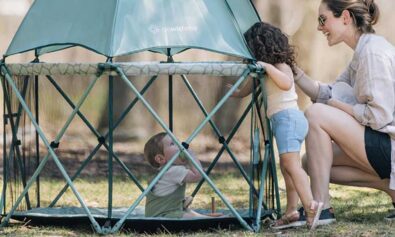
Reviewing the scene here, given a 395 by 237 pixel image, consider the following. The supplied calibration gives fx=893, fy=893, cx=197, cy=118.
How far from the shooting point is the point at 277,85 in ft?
15.2

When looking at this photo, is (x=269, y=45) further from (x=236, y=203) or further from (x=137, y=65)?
(x=236, y=203)

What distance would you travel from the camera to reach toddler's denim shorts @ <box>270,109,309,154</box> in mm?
4621

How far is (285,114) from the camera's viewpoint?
4.66 m

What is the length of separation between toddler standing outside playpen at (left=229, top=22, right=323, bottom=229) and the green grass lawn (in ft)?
0.44

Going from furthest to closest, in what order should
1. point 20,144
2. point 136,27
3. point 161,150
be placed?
point 20,144 < point 161,150 < point 136,27

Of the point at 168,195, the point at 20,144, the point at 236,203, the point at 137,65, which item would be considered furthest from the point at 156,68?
the point at 236,203

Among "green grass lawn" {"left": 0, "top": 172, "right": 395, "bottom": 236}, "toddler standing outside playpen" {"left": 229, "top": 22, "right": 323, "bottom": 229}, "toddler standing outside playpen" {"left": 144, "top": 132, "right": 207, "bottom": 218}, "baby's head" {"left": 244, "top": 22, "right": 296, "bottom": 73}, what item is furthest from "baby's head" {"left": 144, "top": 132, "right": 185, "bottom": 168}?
"baby's head" {"left": 244, "top": 22, "right": 296, "bottom": 73}

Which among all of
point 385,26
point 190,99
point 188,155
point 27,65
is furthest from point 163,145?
point 385,26

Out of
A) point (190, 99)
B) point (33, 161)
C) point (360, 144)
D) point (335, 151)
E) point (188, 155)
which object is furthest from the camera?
point (190, 99)

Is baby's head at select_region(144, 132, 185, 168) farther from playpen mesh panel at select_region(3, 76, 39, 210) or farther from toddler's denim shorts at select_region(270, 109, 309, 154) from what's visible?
playpen mesh panel at select_region(3, 76, 39, 210)

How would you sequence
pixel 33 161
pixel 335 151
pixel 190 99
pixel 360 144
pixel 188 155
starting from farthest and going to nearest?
pixel 190 99 → pixel 33 161 → pixel 335 151 → pixel 360 144 → pixel 188 155

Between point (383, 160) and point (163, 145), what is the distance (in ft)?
3.95

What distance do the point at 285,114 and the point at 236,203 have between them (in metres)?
1.85

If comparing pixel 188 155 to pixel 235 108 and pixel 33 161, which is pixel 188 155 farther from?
pixel 235 108
